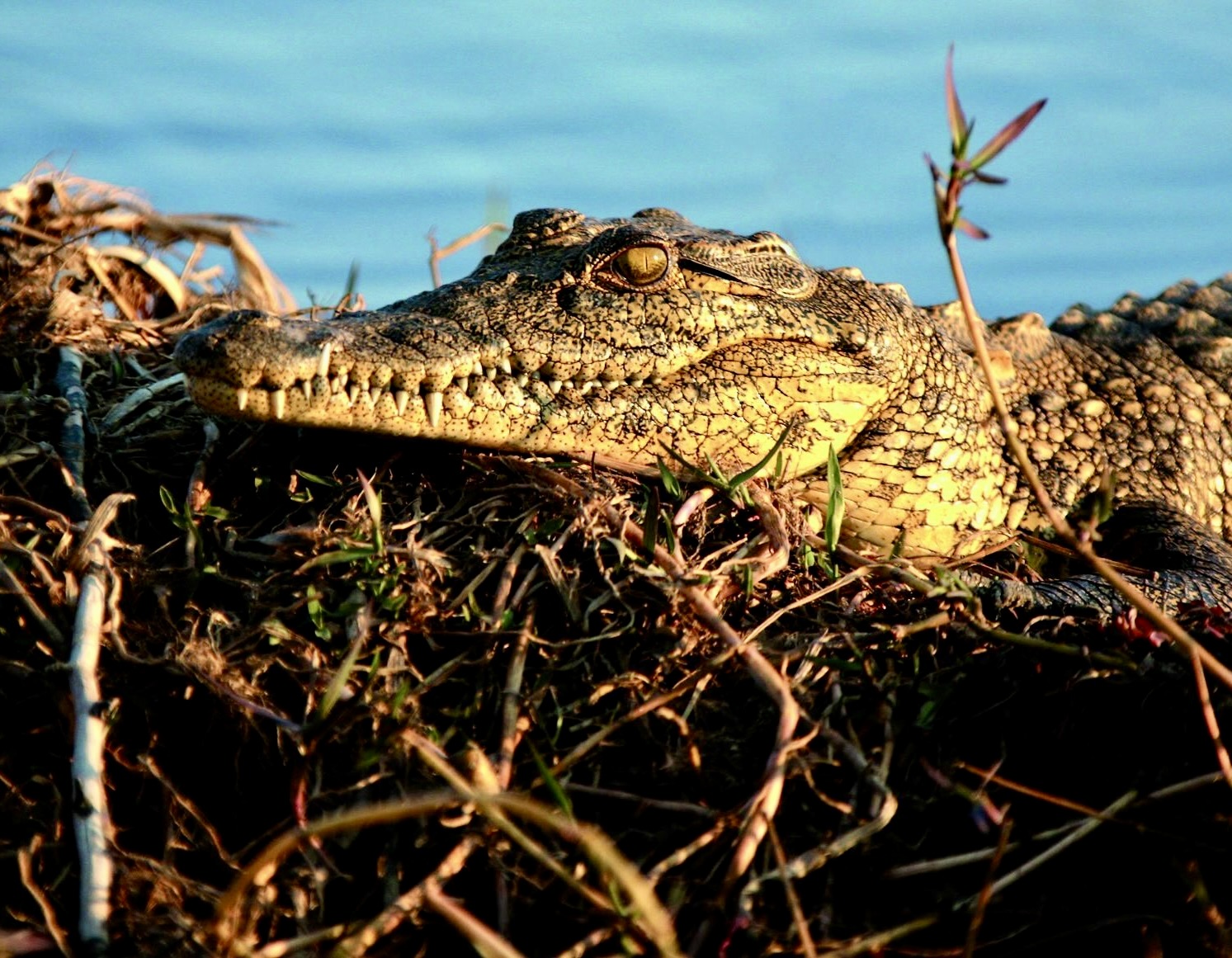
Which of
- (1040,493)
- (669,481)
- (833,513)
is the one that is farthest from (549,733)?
(1040,493)

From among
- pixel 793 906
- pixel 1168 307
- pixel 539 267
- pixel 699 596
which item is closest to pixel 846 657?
pixel 699 596

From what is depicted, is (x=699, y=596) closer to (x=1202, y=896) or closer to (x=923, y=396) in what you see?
(x=1202, y=896)

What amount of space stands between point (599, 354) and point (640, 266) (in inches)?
11.9

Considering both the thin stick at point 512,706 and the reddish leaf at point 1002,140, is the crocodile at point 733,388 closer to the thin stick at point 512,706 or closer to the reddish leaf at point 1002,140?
the thin stick at point 512,706

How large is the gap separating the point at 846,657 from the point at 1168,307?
309cm

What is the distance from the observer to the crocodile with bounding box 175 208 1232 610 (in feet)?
8.90

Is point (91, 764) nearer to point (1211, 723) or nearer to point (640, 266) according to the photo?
Answer: point (640, 266)

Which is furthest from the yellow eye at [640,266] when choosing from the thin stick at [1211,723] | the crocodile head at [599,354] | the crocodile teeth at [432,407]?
the thin stick at [1211,723]

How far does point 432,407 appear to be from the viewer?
276cm

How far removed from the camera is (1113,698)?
238 cm

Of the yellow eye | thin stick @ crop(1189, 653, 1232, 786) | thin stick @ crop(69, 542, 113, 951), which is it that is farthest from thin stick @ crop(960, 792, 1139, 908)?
the yellow eye

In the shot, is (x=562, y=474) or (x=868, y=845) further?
(x=562, y=474)

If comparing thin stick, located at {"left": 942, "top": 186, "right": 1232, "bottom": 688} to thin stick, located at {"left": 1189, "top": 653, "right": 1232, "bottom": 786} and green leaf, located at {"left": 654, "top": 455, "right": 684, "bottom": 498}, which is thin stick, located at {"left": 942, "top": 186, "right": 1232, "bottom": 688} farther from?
green leaf, located at {"left": 654, "top": 455, "right": 684, "bottom": 498}

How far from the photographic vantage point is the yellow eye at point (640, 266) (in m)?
3.18
